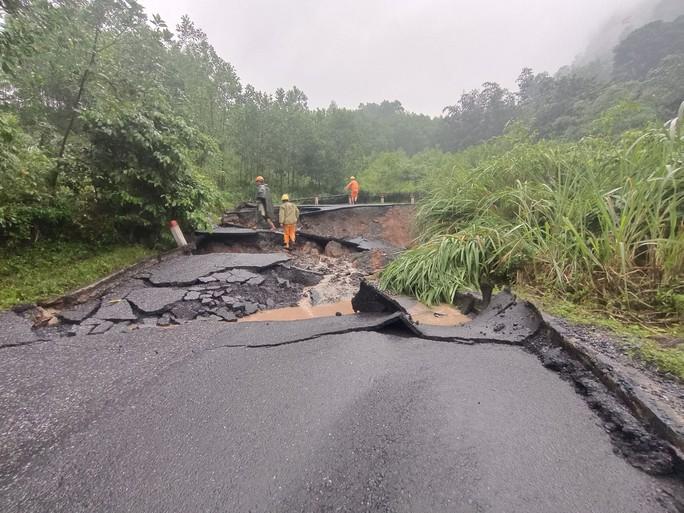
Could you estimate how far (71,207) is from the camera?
516cm

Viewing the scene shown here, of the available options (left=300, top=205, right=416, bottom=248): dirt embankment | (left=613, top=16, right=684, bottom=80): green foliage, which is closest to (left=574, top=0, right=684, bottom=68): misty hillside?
(left=613, top=16, right=684, bottom=80): green foliage

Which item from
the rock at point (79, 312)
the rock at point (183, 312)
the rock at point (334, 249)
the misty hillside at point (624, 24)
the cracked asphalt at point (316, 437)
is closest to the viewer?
the cracked asphalt at point (316, 437)

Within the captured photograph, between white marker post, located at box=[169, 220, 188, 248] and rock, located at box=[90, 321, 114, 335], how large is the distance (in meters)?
2.90

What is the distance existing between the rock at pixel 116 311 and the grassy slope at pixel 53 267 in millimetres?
653

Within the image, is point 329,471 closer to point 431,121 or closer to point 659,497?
point 659,497

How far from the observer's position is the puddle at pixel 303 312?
4.16 m

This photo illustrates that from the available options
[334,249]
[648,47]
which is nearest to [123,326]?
[334,249]

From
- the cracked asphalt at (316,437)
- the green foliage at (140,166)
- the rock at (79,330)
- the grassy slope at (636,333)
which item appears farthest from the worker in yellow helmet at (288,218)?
the grassy slope at (636,333)

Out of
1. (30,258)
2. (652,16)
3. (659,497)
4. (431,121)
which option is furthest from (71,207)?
(652,16)

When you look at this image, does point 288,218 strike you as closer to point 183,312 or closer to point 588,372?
point 183,312

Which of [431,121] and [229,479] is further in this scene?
[431,121]

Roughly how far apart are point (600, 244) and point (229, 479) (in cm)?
309

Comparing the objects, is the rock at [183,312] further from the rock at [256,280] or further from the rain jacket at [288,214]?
the rain jacket at [288,214]

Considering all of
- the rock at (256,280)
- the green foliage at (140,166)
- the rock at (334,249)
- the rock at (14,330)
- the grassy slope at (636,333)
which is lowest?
the rock at (14,330)
